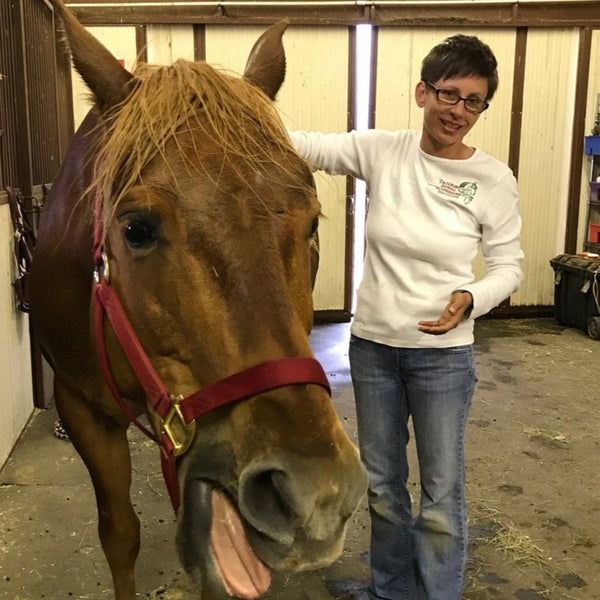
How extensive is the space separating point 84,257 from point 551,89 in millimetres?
5128

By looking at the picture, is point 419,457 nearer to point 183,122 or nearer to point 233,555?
point 233,555

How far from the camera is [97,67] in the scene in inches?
40.8

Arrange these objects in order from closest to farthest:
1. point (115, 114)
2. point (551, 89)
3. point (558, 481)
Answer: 1. point (115, 114)
2. point (558, 481)
3. point (551, 89)

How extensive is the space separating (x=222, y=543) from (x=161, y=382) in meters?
0.24

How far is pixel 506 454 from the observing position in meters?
2.82

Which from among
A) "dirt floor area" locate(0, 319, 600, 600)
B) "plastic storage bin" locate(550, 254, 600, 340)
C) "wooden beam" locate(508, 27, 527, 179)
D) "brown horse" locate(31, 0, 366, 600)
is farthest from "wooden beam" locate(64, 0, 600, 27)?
"brown horse" locate(31, 0, 366, 600)

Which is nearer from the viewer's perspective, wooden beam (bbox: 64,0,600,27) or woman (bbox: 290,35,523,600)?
woman (bbox: 290,35,523,600)

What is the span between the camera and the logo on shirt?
56.7 inches

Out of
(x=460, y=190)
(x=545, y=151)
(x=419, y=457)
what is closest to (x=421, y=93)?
(x=460, y=190)

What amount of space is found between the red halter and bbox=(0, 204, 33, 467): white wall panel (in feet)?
5.92

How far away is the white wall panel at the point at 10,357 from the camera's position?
2.69 metres

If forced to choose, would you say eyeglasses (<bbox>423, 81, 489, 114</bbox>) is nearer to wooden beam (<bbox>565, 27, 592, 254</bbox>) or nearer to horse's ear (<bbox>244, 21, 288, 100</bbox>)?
horse's ear (<bbox>244, 21, 288, 100</bbox>)

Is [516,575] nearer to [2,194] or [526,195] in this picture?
[2,194]

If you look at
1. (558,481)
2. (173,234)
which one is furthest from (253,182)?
(558,481)
